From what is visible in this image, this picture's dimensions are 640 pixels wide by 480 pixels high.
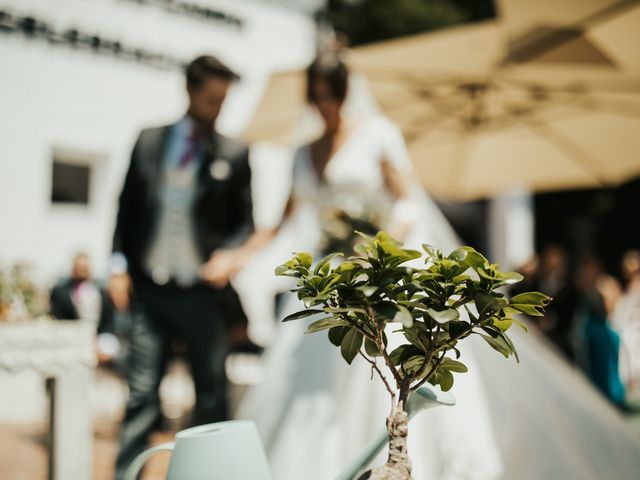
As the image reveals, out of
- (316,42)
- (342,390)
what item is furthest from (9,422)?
(316,42)

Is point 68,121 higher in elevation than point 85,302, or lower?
higher

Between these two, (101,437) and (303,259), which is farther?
(101,437)

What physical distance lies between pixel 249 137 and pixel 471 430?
152 inches

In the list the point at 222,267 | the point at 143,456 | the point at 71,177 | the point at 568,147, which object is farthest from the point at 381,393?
the point at 71,177

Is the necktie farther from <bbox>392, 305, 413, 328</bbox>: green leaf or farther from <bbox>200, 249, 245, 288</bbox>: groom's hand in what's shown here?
<bbox>392, 305, 413, 328</bbox>: green leaf

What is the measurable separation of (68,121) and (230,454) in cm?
659

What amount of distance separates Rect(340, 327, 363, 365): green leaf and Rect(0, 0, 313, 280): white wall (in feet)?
19.2

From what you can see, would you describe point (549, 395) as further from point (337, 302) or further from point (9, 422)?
point (9, 422)

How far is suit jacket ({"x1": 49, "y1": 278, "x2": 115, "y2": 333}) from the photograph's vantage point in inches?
220

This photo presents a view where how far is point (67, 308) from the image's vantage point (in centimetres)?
568

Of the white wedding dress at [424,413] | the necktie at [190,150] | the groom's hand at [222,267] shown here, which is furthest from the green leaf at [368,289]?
the necktie at [190,150]

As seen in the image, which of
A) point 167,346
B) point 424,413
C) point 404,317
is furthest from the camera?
point 167,346

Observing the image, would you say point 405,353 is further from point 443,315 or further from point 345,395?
point 345,395

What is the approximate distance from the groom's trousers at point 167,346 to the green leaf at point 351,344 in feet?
5.78
